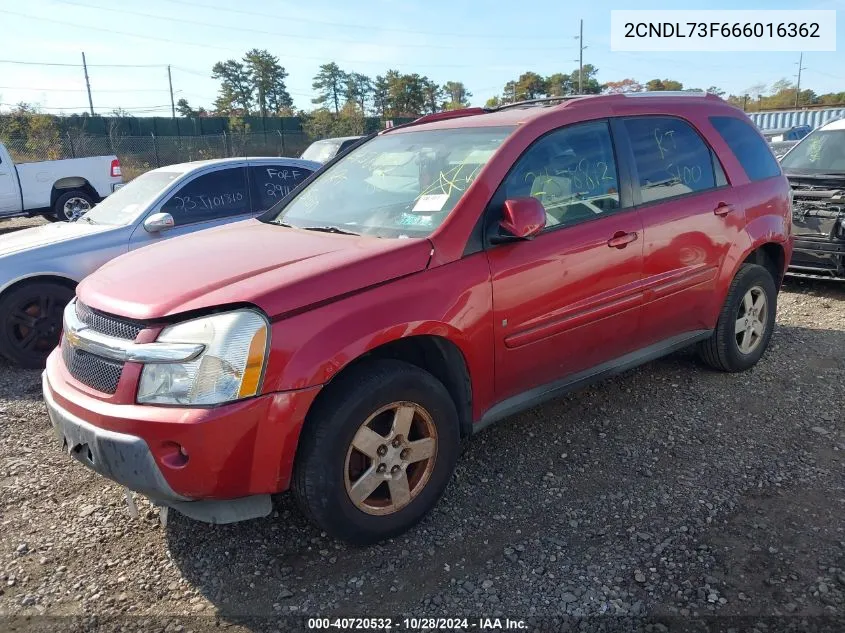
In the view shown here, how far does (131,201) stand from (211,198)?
74 centimetres

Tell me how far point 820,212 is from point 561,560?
5371 millimetres

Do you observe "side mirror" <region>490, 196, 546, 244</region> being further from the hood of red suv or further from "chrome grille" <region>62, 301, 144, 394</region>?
"chrome grille" <region>62, 301, 144, 394</region>

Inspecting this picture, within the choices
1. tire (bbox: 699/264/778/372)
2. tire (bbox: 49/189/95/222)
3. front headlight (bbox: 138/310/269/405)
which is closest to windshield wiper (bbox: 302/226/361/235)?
front headlight (bbox: 138/310/269/405)

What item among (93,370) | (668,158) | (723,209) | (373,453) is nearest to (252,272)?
(93,370)

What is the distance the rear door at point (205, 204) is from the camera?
18.8 ft

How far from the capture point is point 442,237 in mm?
2959

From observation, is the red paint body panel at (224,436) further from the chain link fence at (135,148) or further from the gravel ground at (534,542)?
the chain link fence at (135,148)

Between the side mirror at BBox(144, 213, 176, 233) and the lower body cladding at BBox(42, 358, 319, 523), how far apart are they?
3.21 metres

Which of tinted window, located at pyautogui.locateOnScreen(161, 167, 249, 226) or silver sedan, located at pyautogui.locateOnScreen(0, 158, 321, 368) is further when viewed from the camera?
tinted window, located at pyautogui.locateOnScreen(161, 167, 249, 226)

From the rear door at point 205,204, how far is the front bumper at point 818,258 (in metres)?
5.32

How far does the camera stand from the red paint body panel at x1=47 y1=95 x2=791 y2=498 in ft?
8.05

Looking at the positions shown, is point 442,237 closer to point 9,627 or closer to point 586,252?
point 586,252

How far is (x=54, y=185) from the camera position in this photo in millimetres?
13219

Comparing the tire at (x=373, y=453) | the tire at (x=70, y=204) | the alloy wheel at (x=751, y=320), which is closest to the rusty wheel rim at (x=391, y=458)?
the tire at (x=373, y=453)
